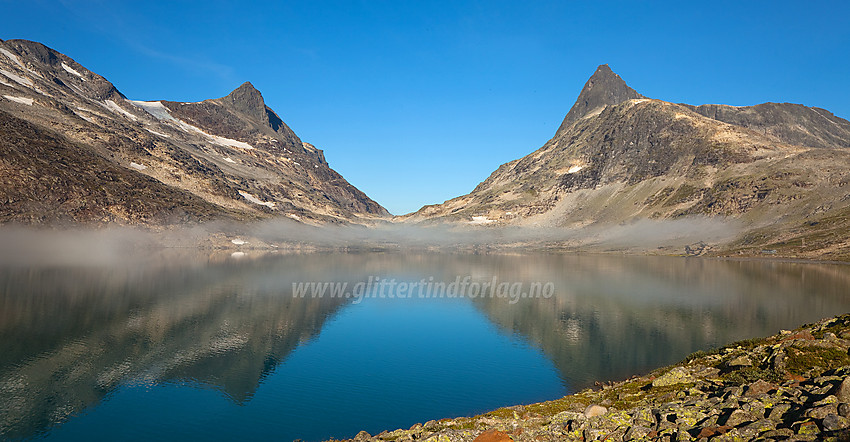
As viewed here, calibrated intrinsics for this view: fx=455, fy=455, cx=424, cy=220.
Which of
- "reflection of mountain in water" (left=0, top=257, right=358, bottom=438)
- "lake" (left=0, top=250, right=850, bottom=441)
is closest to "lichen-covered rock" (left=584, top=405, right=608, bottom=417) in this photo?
"lake" (left=0, top=250, right=850, bottom=441)

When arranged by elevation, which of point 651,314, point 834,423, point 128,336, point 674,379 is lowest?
point 128,336

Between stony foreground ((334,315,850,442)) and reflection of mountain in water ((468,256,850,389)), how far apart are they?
876 inches

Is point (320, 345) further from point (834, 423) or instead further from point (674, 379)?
point (834, 423)

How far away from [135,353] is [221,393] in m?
24.4

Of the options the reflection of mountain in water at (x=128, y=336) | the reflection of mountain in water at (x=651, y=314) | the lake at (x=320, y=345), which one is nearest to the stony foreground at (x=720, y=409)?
the lake at (x=320, y=345)

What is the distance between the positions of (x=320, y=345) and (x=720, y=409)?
62290 mm

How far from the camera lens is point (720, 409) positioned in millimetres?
24906

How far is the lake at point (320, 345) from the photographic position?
45844mm

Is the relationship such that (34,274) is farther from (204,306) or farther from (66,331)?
(66,331)

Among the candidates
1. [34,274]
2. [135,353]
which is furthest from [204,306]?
[34,274]

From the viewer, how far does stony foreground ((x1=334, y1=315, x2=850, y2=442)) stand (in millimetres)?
20594

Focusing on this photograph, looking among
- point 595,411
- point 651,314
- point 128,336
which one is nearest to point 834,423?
point 595,411

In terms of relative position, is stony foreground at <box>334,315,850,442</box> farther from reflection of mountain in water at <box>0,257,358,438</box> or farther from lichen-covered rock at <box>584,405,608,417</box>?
reflection of mountain in water at <box>0,257,358,438</box>

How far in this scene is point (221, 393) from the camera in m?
52.1
